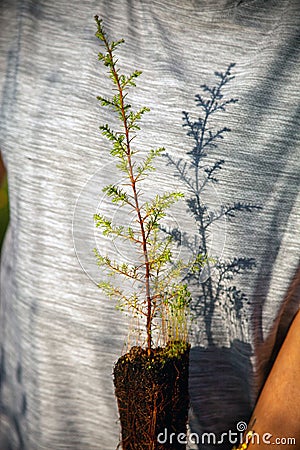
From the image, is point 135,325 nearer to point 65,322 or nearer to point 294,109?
point 65,322

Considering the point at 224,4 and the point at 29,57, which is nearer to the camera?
the point at 224,4

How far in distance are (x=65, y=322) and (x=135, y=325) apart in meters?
0.15

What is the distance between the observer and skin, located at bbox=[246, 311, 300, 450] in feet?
2.63

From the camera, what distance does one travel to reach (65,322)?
3.18 feet

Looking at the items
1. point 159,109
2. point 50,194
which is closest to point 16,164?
point 50,194
